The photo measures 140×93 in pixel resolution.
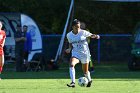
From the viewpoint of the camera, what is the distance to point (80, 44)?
20.8m

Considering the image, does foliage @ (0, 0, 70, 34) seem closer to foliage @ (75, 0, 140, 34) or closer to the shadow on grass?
foliage @ (75, 0, 140, 34)

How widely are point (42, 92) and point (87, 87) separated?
2.41m

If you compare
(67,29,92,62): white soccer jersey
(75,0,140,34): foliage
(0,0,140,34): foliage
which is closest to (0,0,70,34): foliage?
(0,0,140,34): foliage

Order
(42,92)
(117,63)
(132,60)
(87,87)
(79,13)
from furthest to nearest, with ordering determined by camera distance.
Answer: (79,13), (117,63), (132,60), (87,87), (42,92)

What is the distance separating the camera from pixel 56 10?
4250 centimetres

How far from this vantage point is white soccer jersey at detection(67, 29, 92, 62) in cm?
2066

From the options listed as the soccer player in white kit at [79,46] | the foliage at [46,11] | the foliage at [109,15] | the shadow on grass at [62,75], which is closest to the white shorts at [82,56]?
the soccer player in white kit at [79,46]

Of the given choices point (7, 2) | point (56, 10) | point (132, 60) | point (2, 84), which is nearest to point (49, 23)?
point (56, 10)

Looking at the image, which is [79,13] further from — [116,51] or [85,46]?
[85,46]

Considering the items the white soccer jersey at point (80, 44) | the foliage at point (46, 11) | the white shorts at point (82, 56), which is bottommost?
the white shorts at point (82, 56)

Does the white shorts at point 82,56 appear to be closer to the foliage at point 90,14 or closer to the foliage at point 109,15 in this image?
the foliage at point 90,14

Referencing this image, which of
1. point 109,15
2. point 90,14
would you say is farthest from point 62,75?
point 109,15

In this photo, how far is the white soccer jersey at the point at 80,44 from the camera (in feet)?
67.8

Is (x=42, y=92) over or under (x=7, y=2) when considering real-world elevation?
under
